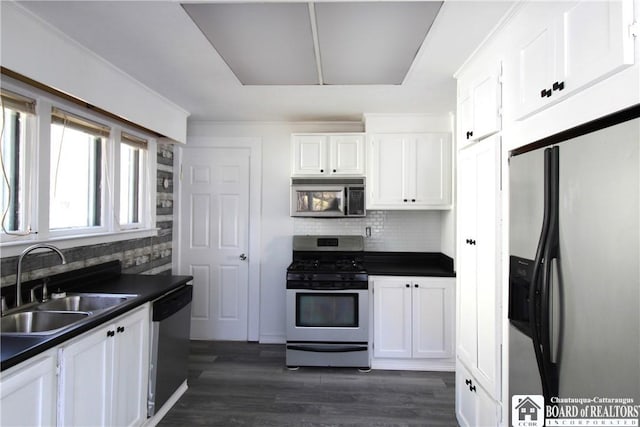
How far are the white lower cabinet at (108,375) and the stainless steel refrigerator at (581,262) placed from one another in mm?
1979

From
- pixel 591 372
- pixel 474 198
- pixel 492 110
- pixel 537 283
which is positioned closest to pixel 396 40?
pixel 492 110

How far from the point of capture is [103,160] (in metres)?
2.62

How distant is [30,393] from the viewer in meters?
1.33

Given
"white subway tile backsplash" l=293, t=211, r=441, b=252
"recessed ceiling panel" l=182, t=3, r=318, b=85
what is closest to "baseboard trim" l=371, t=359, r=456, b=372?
"white subway tile backsplash" l=293, t=211, r=441, b=252

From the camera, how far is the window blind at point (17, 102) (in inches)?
70.2

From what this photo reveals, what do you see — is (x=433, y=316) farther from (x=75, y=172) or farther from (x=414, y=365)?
(x=75, y=172)

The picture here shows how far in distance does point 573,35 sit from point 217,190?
10.9 feet

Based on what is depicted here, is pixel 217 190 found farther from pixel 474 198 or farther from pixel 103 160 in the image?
pixel 474 198

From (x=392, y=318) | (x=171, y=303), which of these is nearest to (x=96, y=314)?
(x=171, y=303)

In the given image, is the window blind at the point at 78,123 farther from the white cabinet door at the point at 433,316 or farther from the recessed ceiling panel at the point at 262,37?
the white cabinet door at the point at 433,316

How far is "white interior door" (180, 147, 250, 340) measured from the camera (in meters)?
3.78

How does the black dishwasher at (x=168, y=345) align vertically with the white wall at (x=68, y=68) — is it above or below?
below

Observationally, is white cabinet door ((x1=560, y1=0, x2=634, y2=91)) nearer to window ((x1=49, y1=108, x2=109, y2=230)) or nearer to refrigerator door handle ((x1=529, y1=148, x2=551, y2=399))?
refrigerator door handle ((x1=529, y1=148, x2=551, y2=399))

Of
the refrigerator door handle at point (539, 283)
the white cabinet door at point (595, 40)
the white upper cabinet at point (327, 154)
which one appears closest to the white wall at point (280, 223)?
the white upper cabinet at point (327, 154)
